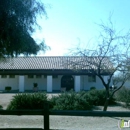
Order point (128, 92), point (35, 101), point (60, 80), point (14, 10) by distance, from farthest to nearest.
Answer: point (60, 80), point (128, 92), point (35, 101), point (14, 10)

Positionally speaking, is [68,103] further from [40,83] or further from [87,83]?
[40,83]

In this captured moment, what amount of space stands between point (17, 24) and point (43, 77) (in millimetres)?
29732

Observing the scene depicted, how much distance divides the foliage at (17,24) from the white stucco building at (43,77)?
25.5m

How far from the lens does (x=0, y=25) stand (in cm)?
729

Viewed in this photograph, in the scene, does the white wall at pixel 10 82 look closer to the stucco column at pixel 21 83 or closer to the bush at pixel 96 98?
the stucco column at pixel 21 83

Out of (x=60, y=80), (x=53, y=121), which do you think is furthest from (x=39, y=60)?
(x=53, y=121)

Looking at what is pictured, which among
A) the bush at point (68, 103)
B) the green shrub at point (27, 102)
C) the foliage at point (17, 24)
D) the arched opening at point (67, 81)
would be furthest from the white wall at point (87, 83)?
the foliage at point (17, 24)

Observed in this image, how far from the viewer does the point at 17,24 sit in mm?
7422

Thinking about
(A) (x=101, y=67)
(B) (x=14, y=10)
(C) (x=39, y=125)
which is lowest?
(C) (x=39, y=125)

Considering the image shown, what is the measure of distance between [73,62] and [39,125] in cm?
515

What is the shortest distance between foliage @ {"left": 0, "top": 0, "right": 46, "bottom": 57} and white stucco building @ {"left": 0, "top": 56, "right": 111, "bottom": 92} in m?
25.5

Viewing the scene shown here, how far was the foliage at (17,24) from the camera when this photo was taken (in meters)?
7.20

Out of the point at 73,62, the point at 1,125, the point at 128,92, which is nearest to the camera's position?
the point at 1,125

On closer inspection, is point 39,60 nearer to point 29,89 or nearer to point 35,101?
point 29,89
